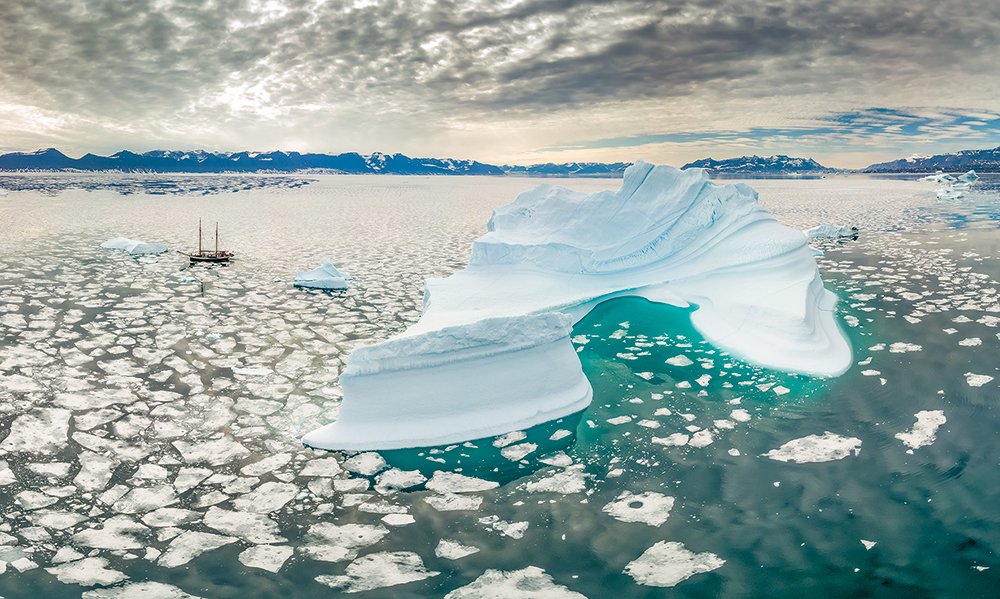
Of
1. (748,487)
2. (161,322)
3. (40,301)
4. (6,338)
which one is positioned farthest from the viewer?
(40,301)

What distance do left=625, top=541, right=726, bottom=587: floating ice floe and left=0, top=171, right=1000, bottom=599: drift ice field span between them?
2 cm

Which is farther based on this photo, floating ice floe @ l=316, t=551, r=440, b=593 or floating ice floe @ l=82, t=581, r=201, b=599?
floating ice floe @ l=316, t=551, r=440, b=593

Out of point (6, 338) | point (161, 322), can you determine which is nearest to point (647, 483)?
point (161, 322)

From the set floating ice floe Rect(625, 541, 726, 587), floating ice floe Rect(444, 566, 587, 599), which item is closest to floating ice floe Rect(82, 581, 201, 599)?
floating ice floe Rect(444, 566, 587, 599)

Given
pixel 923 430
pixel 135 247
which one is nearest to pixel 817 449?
pixel 923 430

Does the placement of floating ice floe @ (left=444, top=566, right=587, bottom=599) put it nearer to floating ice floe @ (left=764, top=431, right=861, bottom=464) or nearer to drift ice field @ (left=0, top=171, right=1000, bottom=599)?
drift ice field @ (left=0, top=171, right=1000, bottom=599)

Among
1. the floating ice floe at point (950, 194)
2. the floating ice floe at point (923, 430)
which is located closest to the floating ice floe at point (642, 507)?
the floating ice floe at point (923, 430)

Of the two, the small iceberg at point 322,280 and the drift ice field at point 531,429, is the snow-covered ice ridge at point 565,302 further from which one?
the small iceberg at point 322,280

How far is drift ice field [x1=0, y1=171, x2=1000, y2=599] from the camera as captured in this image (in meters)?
4.57

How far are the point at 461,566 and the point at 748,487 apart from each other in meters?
2.81

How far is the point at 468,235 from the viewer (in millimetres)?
27109

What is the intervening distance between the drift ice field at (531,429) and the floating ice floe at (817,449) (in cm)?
3

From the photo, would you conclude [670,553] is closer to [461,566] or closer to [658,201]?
[461,566]

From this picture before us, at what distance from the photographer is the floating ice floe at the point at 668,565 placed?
4.42m
